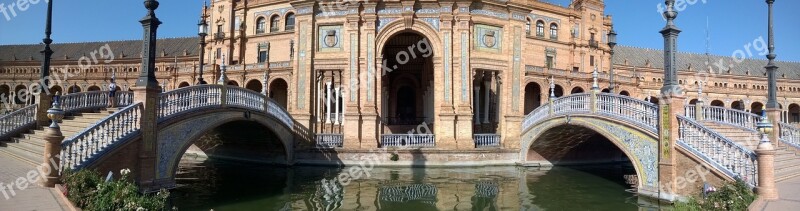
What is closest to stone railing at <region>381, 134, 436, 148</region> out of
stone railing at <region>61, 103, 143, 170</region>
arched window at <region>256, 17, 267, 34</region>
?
stone railing at <region>61, 103, 143, 170</region>

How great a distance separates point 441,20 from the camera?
2111 centimetres

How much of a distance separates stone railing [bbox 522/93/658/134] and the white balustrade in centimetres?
1126

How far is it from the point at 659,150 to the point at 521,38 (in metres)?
10.6

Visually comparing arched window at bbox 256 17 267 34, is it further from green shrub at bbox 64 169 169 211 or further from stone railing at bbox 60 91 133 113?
green shrub at bbox 64 169 169 211

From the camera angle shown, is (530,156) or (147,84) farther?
(530,156)

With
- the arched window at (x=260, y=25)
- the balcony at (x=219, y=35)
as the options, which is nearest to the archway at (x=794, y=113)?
the arched window at (x=260, y=25)

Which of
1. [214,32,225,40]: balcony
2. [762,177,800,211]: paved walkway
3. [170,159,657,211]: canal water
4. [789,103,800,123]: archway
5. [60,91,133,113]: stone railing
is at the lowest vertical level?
[170,159,657,211]: canal water

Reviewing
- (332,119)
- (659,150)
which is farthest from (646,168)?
(332,119)

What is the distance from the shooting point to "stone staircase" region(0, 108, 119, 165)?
11.0 meters

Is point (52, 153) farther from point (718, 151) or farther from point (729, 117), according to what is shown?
point (729, 117)

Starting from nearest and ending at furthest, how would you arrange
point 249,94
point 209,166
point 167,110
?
point 167,110
point 249,94
point 209,166

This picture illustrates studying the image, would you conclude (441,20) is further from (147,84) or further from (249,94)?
(147,84)

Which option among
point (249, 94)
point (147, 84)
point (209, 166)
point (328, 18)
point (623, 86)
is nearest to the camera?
point (147, 84)

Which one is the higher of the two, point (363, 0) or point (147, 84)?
point (363, 0)
